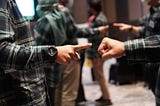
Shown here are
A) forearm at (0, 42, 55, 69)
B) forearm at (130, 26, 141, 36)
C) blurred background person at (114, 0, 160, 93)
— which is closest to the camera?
forearm at (0, 42, 55, 69)

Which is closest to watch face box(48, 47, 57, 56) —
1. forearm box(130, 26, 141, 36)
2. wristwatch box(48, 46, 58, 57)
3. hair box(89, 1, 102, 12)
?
wristwatch box(48, 46, 58, 57)

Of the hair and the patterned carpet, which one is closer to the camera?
the patterned carpet

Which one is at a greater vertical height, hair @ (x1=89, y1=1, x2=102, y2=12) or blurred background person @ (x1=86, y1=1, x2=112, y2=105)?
hair @ (x1=89, y1=1, x2=102, y2=12)

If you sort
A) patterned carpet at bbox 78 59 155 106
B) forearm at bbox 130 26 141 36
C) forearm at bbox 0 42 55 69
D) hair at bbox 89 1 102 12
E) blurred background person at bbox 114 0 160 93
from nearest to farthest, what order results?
1. forearm at bbox 0 42 55 69
2. blurred background person at bbox 114 0 160 93
3. forearm at bbox 130 26 141 36
4. patterned carpet at bbox 78 59 155 106
5. hair at bbox 89 1 102 12

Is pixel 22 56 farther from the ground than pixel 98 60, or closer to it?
farther from the ground

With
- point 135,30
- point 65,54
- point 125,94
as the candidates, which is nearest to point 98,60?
point 125,94

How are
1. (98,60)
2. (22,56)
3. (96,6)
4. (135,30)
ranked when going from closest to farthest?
(22,56) → (135,30) → (98,60) → (96,6)

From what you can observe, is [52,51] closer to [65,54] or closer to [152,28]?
[65,54]

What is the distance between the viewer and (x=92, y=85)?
238 inches

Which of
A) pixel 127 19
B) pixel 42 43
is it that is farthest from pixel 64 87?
pixel 127 19

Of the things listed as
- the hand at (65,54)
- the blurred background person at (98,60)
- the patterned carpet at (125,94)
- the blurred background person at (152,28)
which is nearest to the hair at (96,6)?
the blurred background person at (98,60)

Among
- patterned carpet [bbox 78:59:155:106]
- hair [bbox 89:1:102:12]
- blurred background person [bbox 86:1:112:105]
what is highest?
hair [bbox 89:1:102:12]

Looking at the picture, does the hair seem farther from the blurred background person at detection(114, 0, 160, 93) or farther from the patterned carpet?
the blurred background person at detection(114, 0, 160, 93)

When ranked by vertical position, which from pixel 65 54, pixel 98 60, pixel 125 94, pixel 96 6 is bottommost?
pixel 125 94
